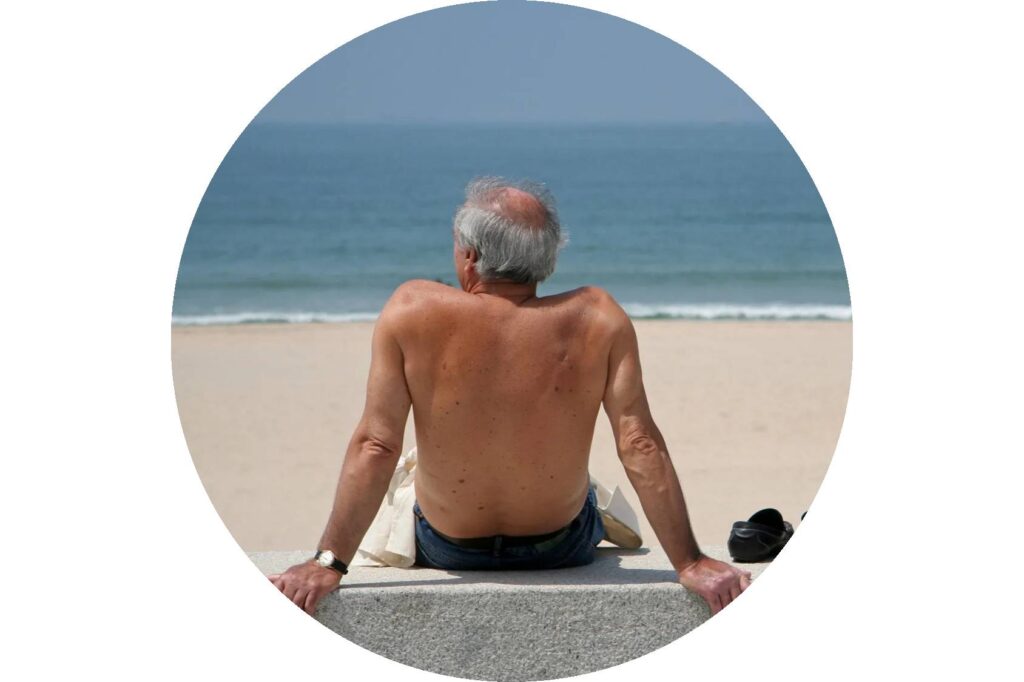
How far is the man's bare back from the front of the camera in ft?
9.71

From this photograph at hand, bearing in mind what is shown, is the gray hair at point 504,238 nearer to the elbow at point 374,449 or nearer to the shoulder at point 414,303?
the shoulder at point 414,303

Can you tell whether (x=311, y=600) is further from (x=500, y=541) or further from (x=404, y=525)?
(x=500, y=541)

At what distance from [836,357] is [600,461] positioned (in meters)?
4.16

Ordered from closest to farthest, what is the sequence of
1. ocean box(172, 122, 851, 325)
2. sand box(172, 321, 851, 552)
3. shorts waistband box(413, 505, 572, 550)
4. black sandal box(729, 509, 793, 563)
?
shorts waistband box(413, 505, 572, 550) → black sandal box(729, 509, 793, 563) → sand box(172, 321, 851, 552) → ocean box(172, 122, 851, 325)

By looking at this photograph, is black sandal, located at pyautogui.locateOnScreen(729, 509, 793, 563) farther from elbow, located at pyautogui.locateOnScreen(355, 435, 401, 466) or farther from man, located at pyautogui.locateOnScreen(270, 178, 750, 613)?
elbow, located at pyautogui.locateOnScreen(355, 435, 401, 466)

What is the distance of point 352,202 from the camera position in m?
20.8

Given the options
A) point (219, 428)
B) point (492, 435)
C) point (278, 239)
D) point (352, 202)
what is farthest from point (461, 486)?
point (352, 202)

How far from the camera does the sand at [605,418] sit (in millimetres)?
6309

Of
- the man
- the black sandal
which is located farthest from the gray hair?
the black sandal

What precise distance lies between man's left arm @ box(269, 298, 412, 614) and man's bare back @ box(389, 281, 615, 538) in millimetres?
45

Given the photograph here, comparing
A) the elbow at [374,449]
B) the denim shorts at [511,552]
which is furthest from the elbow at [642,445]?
the elbow at [374,449]

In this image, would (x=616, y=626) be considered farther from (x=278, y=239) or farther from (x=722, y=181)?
(x=722, y=181)

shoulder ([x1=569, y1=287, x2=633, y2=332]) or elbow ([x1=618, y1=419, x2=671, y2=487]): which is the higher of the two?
shoulder ([x1=569, y1=287, x2=633, y2=332])

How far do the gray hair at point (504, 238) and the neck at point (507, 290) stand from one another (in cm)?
1
